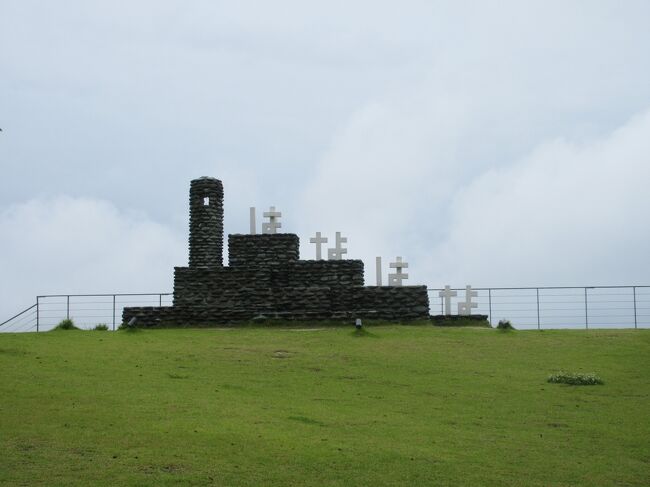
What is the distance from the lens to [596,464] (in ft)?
44.0

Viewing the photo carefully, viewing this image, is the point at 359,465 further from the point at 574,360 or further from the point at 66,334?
the point at 66,334

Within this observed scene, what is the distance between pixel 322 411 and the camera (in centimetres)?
1652

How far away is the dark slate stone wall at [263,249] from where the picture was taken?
3244 cm

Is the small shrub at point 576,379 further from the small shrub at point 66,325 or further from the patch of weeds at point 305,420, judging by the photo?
the small shrub at point 66,325

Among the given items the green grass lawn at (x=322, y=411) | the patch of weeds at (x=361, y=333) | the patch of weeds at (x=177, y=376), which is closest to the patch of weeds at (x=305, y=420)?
the green grass lawn at (x=322, y=411)

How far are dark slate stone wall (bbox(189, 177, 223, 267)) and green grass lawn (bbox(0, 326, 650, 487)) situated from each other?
22.8 feet

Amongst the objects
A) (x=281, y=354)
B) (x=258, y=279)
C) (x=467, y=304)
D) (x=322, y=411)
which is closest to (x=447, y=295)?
(x=467, y=304)

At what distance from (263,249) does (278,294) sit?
2506 mm

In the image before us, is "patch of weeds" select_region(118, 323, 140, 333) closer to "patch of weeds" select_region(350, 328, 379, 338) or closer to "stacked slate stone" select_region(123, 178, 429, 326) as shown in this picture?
"stacked slate stone" select_region(123, 178, 429, 326)

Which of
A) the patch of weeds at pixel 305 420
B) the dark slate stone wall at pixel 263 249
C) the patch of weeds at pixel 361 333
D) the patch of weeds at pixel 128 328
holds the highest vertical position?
the dark slate stone wall at pixel 263 249

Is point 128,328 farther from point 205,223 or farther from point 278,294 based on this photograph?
point 205,223

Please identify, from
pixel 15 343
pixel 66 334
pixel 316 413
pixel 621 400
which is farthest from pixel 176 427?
pixel 66 334

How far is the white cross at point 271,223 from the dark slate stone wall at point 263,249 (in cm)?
34

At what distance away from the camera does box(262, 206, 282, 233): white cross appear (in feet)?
108
